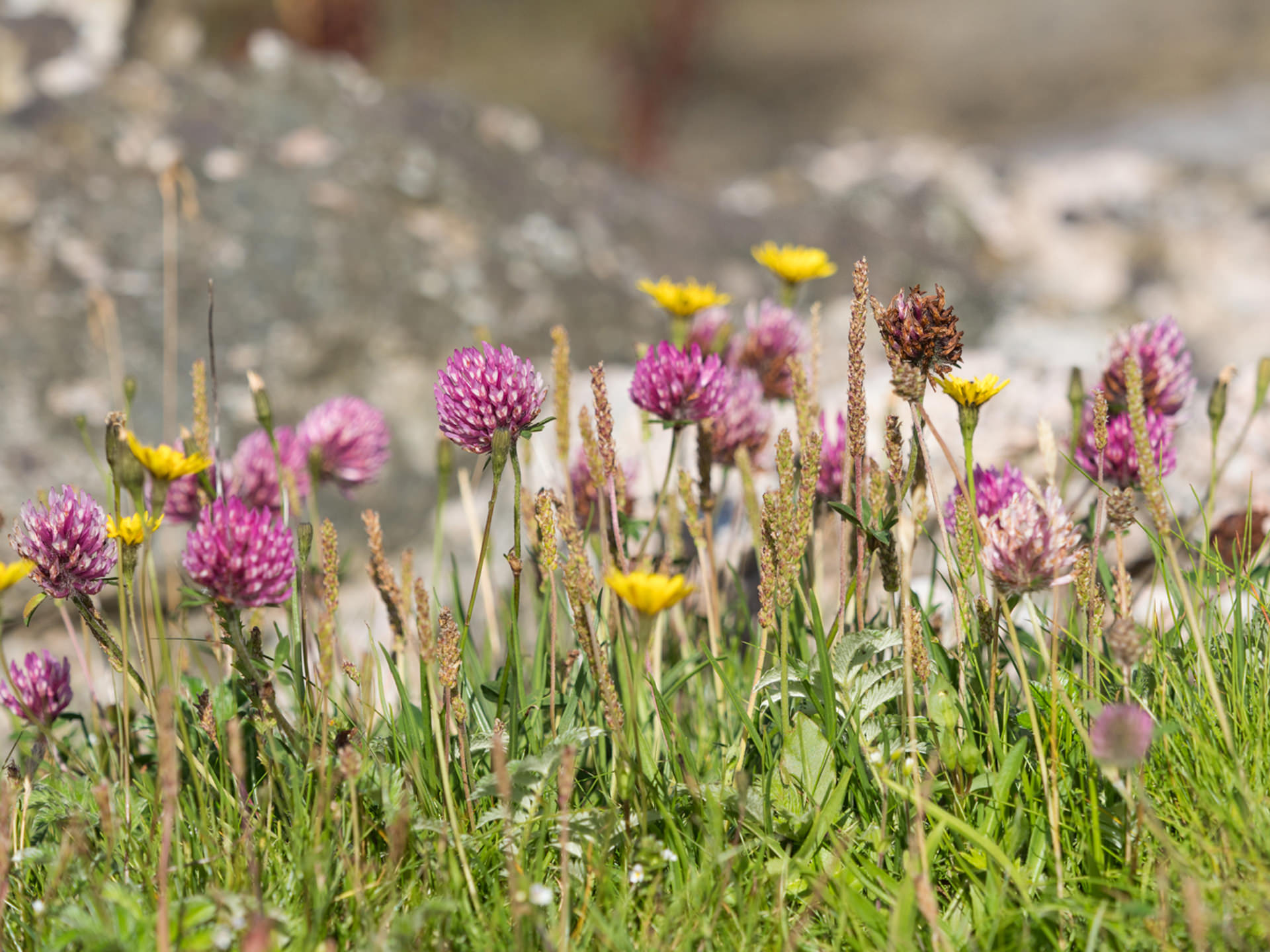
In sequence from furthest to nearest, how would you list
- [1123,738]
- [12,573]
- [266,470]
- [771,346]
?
[771,346] < [266,470] < [12,573] < [1123,738]

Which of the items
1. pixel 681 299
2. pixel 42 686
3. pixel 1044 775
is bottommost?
→ pixel 1044 775

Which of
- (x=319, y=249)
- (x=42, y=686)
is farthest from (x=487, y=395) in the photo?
Answer: (x=319, y=249)

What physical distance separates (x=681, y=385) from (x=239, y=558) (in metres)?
0.71

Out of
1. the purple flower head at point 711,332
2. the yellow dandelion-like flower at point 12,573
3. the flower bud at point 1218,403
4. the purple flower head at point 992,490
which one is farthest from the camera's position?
the purple flower head at point 711,332

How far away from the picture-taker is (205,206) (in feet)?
10.3

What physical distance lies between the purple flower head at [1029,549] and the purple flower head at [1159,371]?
651 mm

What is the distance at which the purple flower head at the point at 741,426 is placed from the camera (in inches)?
74.9

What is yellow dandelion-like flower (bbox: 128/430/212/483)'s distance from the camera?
1.20 meters

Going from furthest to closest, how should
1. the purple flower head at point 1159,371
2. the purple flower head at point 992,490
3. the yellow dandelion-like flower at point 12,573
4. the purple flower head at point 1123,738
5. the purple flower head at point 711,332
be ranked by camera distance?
the purple flower head at point 711,332 → the purple flower head at point 1159,371 → the purple flower head at point 992,490 → the yellow dandelion-like flower at point 12,573 → the purple flower head at point 1123,738

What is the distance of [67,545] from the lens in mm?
1290

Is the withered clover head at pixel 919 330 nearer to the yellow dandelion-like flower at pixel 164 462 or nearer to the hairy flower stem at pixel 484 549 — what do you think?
the hairy flower stem at pixel 484 549

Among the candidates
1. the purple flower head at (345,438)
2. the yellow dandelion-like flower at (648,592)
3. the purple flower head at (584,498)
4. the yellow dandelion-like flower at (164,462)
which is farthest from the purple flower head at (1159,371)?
the yellow dandelion-like flower at (164,462)

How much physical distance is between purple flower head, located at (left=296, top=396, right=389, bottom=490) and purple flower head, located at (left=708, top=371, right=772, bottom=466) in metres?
0.73

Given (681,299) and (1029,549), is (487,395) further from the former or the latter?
(1029,549)
